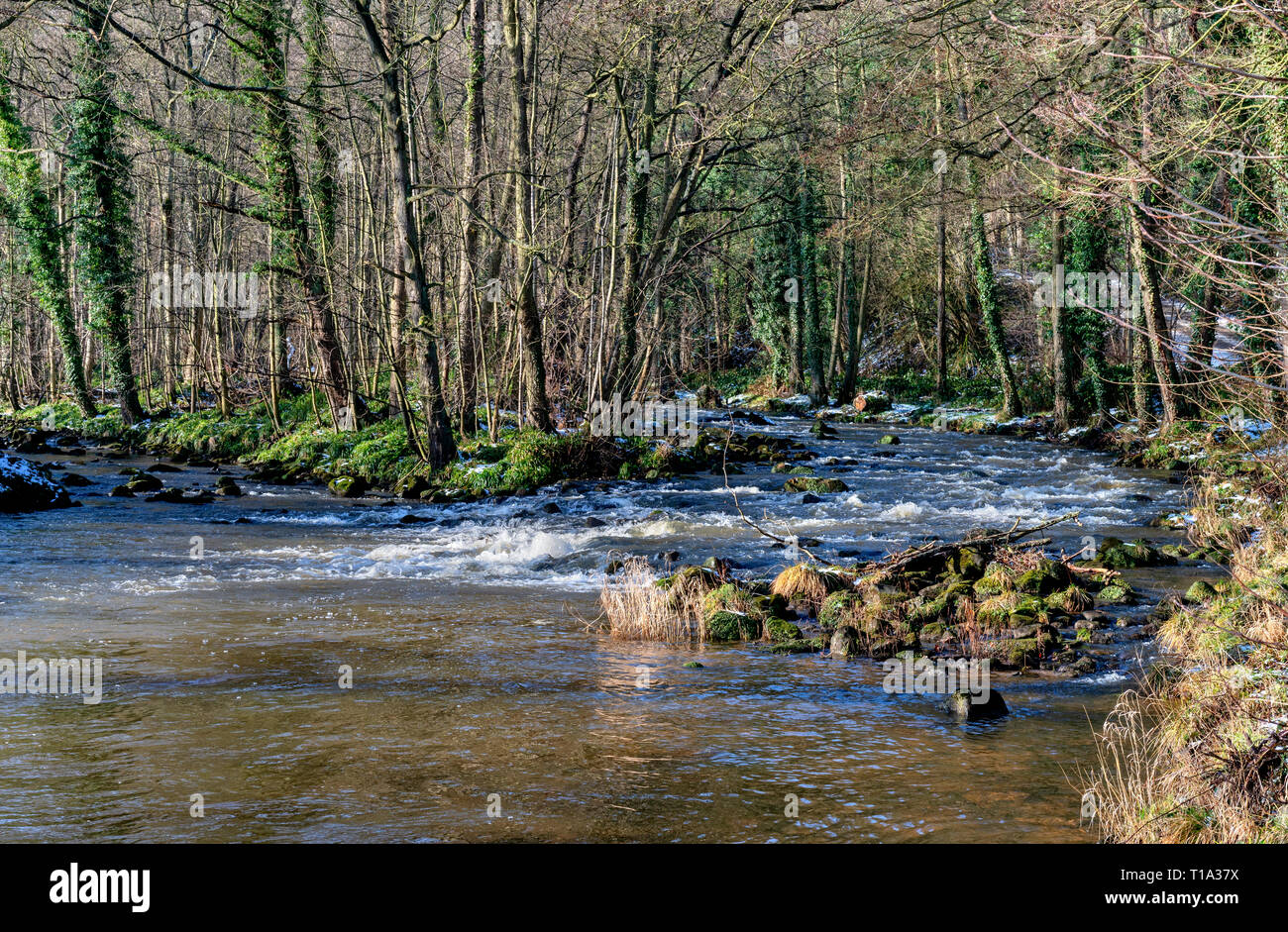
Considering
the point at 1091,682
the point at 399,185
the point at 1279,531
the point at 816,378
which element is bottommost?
the point at 1091,682

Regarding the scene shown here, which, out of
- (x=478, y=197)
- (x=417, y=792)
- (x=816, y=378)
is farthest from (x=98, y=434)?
(x=417, y=792)

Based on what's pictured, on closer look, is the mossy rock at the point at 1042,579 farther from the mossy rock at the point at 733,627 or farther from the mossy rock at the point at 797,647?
the mossy rock at the point at 733,627

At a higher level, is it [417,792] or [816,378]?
[816,378]

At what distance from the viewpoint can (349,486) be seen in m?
20.5

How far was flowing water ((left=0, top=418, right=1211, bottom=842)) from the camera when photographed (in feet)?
19.7

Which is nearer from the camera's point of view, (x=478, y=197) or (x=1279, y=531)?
(x=1279, y=531)

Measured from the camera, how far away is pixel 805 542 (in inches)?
572

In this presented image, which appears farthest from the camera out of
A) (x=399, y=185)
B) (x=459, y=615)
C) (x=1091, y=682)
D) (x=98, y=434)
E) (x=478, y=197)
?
(x=98, y=434)

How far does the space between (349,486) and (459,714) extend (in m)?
13.4

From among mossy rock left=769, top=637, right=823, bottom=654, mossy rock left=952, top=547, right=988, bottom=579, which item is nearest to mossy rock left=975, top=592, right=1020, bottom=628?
mossy rock left=952, top=547, right=988, bottom=579

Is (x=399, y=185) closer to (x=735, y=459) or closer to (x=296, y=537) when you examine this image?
(x=296, y=537)

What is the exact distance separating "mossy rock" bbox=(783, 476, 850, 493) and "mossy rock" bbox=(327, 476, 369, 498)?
837 cm

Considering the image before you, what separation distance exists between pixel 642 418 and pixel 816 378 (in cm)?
1507
